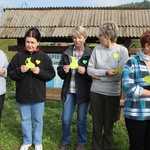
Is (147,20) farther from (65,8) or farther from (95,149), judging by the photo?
(95,149)

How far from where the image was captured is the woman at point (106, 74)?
288 centimetres

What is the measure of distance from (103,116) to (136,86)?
2.83 ft

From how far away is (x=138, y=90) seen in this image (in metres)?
2.37

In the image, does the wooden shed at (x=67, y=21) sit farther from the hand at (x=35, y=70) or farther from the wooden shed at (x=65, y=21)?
the hand at (x=35, y=70)

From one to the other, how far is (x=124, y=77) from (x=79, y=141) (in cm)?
142

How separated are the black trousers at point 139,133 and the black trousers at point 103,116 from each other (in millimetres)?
464

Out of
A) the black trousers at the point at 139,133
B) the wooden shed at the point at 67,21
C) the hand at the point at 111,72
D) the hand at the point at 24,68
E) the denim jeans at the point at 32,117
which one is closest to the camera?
the black trousers at the point at 139,133

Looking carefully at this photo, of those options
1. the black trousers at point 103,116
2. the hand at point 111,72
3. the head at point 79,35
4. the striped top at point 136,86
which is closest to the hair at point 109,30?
the head at point 79,35

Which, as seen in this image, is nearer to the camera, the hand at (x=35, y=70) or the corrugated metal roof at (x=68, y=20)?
the hand at (x=35, y=70)

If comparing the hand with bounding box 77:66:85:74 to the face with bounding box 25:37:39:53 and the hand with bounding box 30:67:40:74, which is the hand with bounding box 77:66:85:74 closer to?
the hand with bounding box 30:67:40:74

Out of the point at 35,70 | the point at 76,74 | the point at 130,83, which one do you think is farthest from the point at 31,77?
the point at 130,83

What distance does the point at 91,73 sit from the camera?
2.98 meters

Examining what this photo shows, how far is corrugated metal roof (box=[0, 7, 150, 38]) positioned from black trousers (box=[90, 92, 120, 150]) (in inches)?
75.0

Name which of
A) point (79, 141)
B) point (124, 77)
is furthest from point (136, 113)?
point (79, 141)
